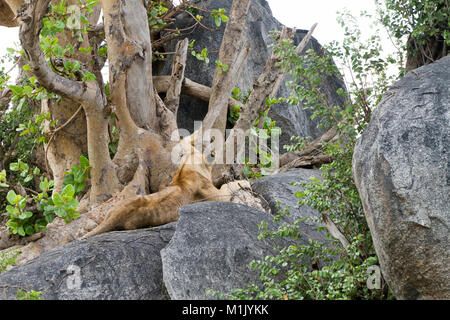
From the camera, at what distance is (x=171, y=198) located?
5910mm

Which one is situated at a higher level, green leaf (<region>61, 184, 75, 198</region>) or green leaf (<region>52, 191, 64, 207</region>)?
green leaf (<region>61, 184, 75, 198</region>)

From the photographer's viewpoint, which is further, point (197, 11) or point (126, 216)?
point (197, 11)

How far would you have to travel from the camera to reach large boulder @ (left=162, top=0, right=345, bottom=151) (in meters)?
8.76

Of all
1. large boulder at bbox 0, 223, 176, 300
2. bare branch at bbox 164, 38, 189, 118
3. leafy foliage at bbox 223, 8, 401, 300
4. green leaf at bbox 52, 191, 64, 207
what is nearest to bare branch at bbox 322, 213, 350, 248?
leafy foliage at bbox 223, 8, 401, 300

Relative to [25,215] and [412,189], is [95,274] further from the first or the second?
[412,189]

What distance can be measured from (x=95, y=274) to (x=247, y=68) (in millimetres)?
5764

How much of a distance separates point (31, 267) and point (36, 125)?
3026mm

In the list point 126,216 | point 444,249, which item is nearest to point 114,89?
point 126,216

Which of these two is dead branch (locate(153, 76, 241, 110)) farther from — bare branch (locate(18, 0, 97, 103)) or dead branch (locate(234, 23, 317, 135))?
bare branch (locate(18, 0, 97, 103))

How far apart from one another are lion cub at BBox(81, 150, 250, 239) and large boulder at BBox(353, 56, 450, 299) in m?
2.64

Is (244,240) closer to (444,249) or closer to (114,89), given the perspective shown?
(444,249)

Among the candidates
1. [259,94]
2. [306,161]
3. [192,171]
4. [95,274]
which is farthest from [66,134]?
[306,161]

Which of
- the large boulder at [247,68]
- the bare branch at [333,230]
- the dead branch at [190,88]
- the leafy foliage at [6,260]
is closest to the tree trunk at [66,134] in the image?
the dead branch at [190,88]
